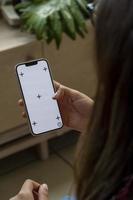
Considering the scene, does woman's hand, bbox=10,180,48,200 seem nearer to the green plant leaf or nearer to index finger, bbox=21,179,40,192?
index finger, bbox=21,179,40,192

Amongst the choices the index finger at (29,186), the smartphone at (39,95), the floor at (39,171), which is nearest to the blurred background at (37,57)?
the floor at (39,171)

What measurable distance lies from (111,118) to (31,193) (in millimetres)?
399

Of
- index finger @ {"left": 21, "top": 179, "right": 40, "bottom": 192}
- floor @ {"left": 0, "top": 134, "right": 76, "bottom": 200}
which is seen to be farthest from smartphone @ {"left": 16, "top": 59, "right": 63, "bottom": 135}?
floor @ {"left": 0, "top": 134, "right": 76, "bottom": 200}

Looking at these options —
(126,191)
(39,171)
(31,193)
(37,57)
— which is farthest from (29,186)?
(39,171)

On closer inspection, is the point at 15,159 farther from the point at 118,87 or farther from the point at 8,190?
the point at 118,87

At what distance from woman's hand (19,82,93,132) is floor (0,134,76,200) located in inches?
24.1

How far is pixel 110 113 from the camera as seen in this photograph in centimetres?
66

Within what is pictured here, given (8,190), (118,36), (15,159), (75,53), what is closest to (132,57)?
(118,36)

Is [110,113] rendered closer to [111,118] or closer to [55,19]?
[111,118]

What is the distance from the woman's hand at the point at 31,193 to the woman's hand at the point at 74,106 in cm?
19

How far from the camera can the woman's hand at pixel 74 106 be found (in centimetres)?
112

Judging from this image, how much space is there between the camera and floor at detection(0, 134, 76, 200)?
5.73 ft

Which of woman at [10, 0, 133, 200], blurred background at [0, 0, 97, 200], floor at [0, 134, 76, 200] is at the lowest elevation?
floor at [0, 134, 76, 200]

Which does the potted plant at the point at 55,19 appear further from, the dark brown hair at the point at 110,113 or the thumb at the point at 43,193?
the dark brown hair at the point at 110,113
